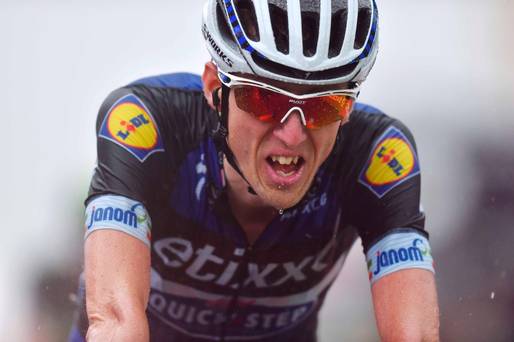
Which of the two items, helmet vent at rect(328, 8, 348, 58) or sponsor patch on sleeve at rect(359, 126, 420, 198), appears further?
sponsor patch on sleeve at rect(359, 126, 420, 198)

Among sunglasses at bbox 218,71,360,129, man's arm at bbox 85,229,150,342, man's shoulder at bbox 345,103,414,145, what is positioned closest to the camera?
man's arm at bbox 85,229,150,342

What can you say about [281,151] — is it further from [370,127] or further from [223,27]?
[370,127]

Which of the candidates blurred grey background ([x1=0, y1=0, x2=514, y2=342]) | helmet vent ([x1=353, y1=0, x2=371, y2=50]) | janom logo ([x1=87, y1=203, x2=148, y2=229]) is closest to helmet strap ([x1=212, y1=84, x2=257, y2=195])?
janom logo ([x1=87, y1=203, x2=148, y2=229])

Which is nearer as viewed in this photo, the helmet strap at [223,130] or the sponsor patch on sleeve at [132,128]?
the helmet strap at [223,130]

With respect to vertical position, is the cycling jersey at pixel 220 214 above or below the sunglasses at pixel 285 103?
below

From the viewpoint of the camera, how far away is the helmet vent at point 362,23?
3541 mm

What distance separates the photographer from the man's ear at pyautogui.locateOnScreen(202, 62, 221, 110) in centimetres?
380

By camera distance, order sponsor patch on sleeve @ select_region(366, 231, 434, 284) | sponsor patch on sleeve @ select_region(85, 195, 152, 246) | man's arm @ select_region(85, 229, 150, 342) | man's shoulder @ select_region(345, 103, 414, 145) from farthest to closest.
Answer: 1. man's shoulder @ select_region(345, 103, 414, 145)
2. sponsor patch on sleeve @ select_region(366, 231, 434, 284)
3. sponsor patch on sleeve @ select_region(85, 195, 152, 246)
4. man's arm @ select_region(85, 229, 150, 342)

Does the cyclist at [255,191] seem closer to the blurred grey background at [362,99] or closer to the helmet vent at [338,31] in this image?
the helmet vent at [338,31]

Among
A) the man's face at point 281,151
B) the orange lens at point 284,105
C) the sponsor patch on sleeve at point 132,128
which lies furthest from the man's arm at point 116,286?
the orange lens at point 284,105

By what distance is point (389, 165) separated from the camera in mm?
3986

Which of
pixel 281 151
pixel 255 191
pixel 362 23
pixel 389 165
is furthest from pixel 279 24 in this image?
pixel 389 165

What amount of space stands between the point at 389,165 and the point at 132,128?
44.4 inches

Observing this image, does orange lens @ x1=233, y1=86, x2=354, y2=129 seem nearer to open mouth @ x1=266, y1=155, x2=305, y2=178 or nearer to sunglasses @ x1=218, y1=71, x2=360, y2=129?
sunglasses @ x1=218, y1=71, x2=360, y2=129
